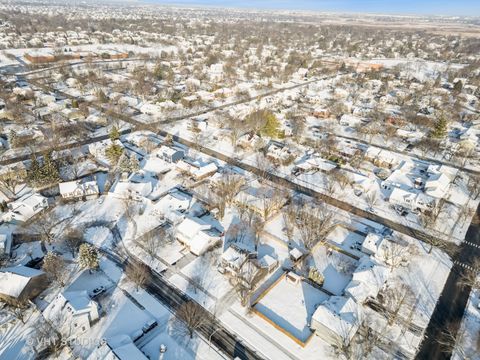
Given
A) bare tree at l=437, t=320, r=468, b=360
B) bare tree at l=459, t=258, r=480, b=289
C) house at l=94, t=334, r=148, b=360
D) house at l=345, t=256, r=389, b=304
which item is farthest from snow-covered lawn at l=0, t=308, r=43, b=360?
bare tree at l=459, t=258, r=480, b=289

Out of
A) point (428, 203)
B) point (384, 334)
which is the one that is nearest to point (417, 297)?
point (384, 334)

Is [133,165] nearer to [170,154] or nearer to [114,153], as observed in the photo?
[114,153]

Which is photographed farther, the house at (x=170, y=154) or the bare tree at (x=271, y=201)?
the house at (x=170, y=154)

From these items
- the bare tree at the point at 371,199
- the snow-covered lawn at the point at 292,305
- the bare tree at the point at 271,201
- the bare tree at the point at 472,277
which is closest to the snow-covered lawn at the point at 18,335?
the snow-covered lawn at the point at 292,305

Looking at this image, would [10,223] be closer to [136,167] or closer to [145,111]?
[136,167]

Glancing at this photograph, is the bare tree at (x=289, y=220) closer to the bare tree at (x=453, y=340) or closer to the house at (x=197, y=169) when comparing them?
the house at (x=197, y=169)

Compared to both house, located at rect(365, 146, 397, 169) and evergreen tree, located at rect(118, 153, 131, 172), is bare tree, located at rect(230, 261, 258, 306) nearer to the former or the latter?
evergreen tree, located at rect(118, 153, 131, 172)
